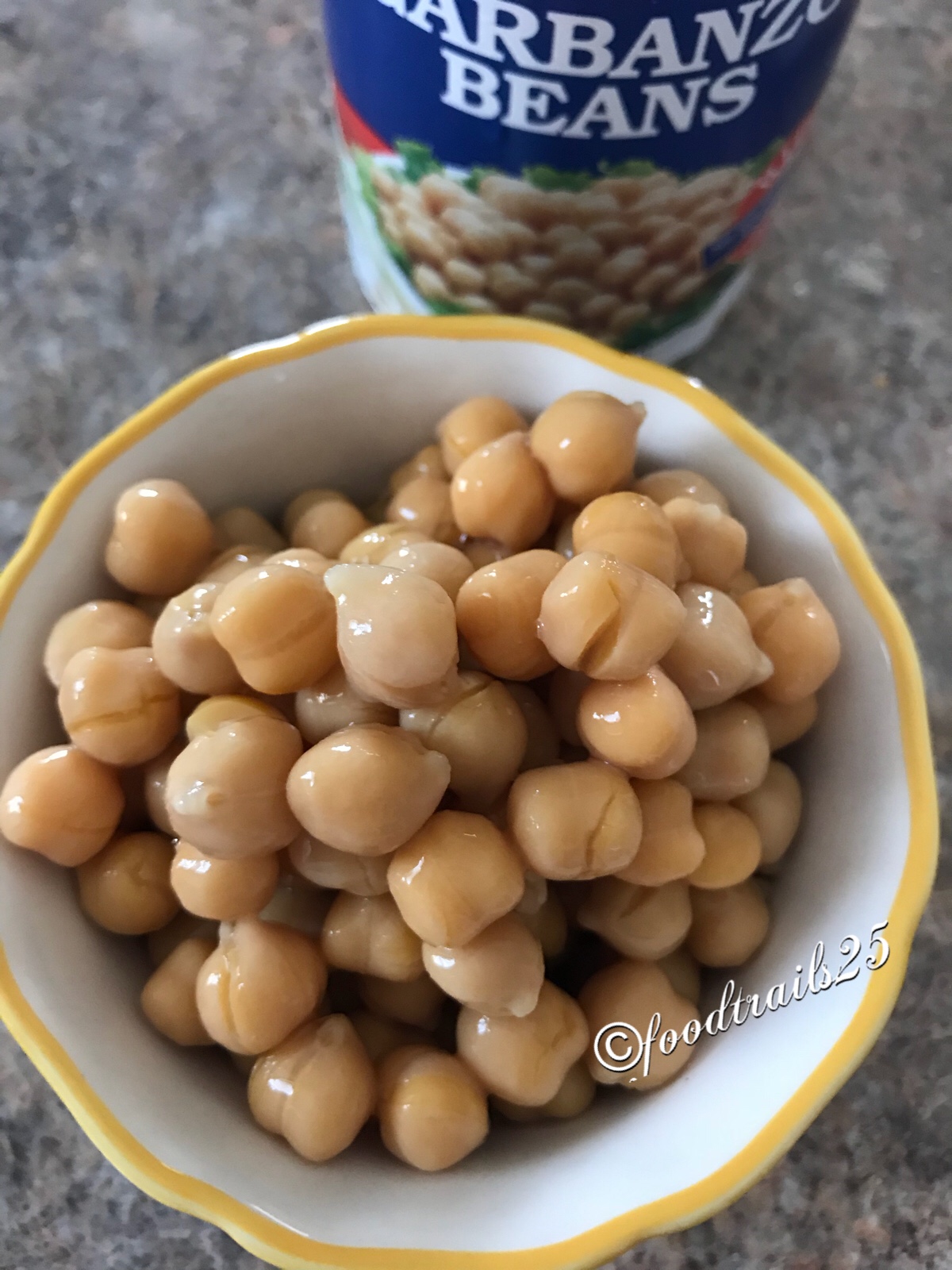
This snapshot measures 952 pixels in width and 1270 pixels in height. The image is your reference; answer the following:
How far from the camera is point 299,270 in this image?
0.78m

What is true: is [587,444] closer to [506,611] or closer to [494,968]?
[506,611]

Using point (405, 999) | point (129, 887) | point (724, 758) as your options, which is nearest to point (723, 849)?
point (724, 758)

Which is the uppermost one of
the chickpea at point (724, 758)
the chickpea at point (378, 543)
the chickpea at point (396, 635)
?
the chickpea at point (396, 635)

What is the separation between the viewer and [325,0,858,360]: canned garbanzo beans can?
43 centimetres

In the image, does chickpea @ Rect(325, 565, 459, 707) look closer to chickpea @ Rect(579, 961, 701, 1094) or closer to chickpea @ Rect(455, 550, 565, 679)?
chickpea @ Rect(455, 550, 565, 679)

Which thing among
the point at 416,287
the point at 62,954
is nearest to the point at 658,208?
the point at 416,287

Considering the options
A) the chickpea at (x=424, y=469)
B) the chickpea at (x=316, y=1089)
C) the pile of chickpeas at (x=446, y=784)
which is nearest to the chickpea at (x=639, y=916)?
the pile of chickpeas at (x=446, y=784)

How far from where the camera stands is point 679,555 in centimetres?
47

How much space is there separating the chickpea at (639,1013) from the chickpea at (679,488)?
20 centimetres

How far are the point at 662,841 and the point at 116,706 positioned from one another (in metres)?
0.23

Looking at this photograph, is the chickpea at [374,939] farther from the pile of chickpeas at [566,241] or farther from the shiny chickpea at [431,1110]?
the pile of chickpeas at [566,241]

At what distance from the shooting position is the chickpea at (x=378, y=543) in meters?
0.49

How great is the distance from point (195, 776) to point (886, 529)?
0.48 m

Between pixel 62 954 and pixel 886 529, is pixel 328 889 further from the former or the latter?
pixel 886 529
